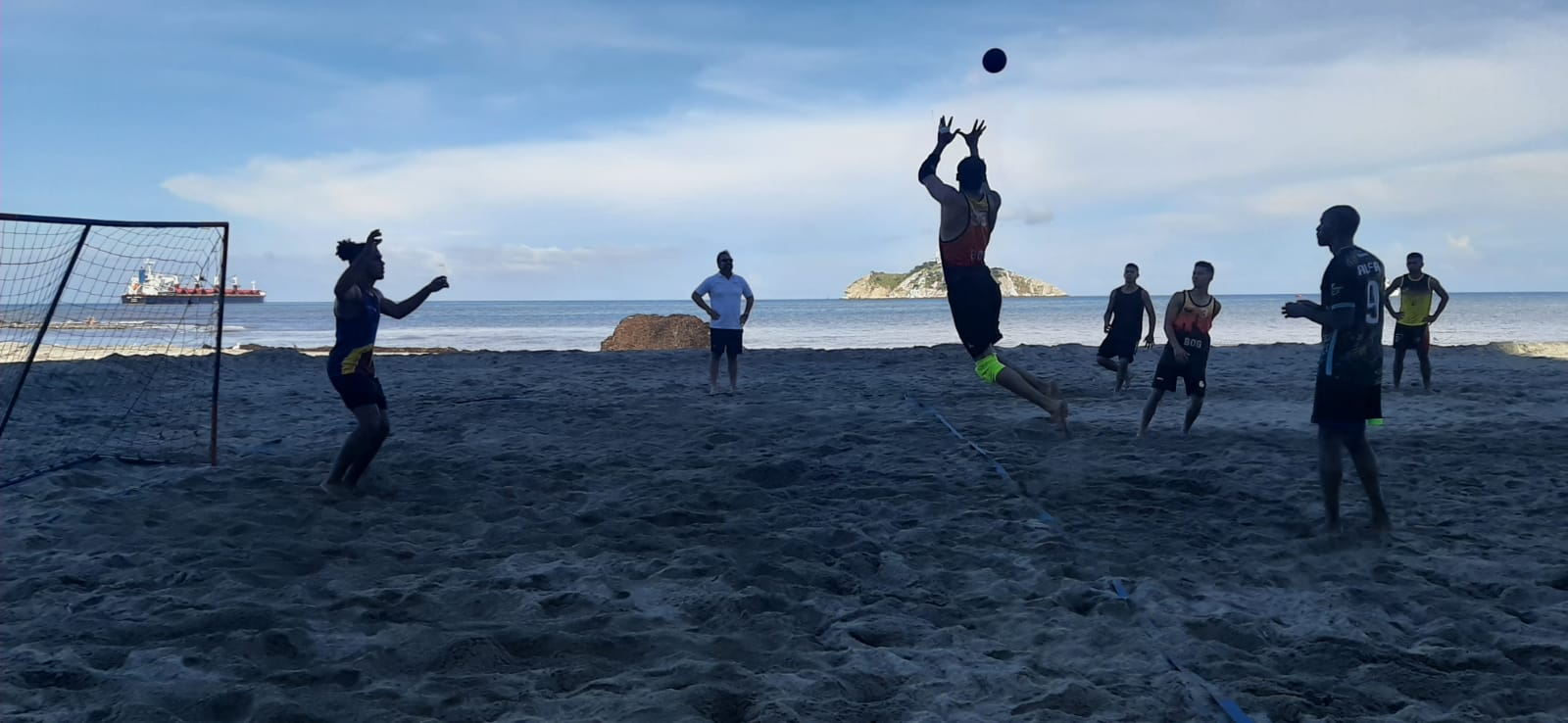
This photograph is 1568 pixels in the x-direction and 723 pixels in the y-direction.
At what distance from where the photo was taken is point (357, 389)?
19.1 feet

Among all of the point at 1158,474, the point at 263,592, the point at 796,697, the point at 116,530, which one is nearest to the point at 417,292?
the point at 116,530

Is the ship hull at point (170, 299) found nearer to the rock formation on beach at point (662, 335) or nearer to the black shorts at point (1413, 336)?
the rock formation on beach at point (662, 335)

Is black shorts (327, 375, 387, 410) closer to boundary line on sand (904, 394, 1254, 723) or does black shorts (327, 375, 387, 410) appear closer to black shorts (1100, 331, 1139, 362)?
boundary line on sand (904, 394, 1254, 723)

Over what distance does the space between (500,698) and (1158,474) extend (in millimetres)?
4830

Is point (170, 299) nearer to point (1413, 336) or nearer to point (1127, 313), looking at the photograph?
point (1127, 313)

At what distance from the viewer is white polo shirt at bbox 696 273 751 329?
36.3 feet

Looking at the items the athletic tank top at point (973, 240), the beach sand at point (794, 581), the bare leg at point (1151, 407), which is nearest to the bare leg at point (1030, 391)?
the beach sand at point (794, 581)

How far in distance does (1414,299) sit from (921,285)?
5308 inches

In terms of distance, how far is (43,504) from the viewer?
18.8ft

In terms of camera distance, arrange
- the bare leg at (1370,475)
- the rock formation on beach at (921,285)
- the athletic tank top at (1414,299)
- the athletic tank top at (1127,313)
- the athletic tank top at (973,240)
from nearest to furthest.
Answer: the bare leg at (1370,475) < the athletic tank top at (973,240) < the athletic tank top at (1127,313) < the athletic tank top at (1414,299) < the rock formation on beach at (921,285)

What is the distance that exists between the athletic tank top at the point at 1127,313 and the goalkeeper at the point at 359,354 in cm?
701

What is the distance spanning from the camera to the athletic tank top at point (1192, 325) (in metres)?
7.83

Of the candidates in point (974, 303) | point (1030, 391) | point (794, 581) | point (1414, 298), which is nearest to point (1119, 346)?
point (1414, 298)

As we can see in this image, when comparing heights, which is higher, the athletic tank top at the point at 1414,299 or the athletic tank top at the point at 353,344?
the athletic tank top at the point at 1414,299
